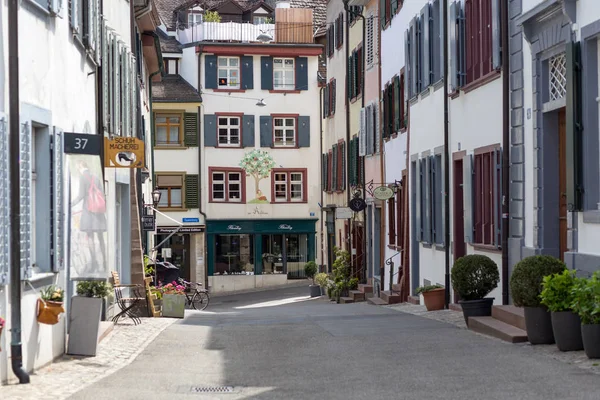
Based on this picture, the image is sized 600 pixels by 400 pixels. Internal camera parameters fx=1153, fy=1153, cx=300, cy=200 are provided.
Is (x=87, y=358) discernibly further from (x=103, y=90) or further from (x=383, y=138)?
(x=383, y=138)

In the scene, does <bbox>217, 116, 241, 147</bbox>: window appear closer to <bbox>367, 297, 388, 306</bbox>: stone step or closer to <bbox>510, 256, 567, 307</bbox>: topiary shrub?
<bbox>367, 297, 388, 306</bbox>: stone step

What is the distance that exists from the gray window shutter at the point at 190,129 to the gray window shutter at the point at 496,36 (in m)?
33.3

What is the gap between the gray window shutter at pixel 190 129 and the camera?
→ 1982 inches

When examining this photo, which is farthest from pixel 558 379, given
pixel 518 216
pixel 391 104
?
pixel 391 104

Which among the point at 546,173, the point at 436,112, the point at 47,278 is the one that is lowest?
the point at 47,278

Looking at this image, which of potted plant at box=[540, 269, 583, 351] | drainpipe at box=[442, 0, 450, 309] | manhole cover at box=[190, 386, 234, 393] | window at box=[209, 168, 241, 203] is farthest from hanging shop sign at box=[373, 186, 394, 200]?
window at box=[209, 168, 241, 203]

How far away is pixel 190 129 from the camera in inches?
1989

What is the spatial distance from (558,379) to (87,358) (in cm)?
581

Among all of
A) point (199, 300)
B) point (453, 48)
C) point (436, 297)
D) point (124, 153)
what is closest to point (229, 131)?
point (199, 300)

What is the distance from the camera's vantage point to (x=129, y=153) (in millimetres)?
16984

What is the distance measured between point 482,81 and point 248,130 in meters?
32.5

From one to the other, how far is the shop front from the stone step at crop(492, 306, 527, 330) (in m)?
34.6

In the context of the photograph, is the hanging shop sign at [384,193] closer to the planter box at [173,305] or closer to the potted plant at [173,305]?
the potted plant at [173,305]

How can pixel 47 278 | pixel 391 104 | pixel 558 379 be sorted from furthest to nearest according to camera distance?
pixel 391 104 → pixel 47 278 → pixel 558 379
